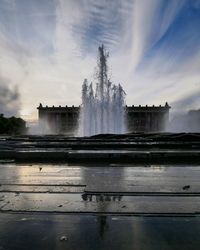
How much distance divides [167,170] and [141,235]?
5532mm

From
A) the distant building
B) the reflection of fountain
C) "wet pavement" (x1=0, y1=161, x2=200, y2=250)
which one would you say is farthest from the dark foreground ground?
the distant building

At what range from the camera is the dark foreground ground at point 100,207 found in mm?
3736

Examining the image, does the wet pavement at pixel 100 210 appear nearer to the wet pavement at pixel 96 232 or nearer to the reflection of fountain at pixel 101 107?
the wet pavement at pixel 96 232

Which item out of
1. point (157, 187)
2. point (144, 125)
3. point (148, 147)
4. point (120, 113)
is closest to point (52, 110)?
point (144, 125)

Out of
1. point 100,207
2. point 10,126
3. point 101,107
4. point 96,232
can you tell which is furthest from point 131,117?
point 96,232

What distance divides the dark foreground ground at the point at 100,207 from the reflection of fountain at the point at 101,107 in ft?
116

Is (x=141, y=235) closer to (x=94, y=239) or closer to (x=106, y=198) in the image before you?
(x=94, y=239)

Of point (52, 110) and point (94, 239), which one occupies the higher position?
point (52, 110)

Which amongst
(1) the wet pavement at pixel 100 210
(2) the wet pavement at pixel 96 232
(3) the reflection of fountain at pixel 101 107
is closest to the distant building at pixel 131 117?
(3) the reflection of fountain at pixel 101 107

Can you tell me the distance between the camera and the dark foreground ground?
374cm

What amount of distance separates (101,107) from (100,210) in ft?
140

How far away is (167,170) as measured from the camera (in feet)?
30.3

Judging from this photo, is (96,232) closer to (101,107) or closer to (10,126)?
(101,107)

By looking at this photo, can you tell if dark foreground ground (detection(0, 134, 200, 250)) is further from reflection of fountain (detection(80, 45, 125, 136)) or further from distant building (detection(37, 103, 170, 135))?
distant building (detection(37, 103, 170, 135))
